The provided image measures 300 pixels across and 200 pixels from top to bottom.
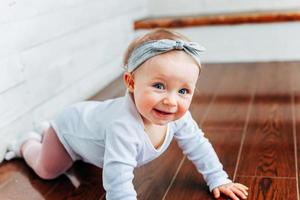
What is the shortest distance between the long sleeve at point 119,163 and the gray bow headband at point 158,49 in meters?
0.18

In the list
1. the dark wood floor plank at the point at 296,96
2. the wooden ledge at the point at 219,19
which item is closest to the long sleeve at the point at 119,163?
the dark wood floor plank at the point at 296,96

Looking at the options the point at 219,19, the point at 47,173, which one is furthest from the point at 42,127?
the point at 219,19

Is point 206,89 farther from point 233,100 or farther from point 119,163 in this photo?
point 119,163

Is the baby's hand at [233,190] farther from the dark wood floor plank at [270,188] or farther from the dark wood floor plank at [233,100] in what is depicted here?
the dark wood floor plank at [233,100]

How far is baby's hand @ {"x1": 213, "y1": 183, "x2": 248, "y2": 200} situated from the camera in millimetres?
1371

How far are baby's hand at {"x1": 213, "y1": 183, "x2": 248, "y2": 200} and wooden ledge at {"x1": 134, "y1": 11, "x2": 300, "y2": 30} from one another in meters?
1.77

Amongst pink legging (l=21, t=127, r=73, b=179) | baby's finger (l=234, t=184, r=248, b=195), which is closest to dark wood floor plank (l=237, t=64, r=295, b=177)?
baby's finger (l=234, t=184, r=248, b=195)

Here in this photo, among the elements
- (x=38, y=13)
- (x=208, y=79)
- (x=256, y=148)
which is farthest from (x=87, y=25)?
(x=256, y=148)

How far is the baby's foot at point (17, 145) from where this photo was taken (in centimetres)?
175

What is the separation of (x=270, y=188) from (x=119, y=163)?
1.50 ft

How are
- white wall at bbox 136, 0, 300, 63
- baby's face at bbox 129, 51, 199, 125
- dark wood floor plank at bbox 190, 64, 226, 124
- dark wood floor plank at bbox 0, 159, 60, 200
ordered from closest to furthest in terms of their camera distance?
1. baby's face at bbox 129, 51, 199, 125
2. dark wood floor plank at bbox 0, 159, 60, 200
3. dark wood floor plank at bbox 190, 64, 226, 124
4. white wall at bbox 136, 0, 300, 63

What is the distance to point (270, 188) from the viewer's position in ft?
4.65

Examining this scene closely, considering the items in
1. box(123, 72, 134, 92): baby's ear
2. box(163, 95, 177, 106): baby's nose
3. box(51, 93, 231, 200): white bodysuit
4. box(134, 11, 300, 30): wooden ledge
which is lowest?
box(134, 11, 300, 30): wooden ledge

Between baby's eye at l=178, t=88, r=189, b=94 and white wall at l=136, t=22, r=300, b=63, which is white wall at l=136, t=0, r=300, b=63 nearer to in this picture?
white wall at l=136, t=22, r=300, b=63
